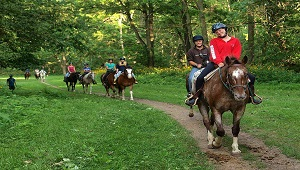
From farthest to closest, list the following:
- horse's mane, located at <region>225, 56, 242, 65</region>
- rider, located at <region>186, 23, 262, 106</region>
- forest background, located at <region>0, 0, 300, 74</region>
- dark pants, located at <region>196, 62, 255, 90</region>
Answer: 1. forest background, located at <region>0, 0, 300, 74</region>
2. dark pants, located at <region>196, 62, 255, 90</region>
3. rider, located at <region>186, 23, 262, 106</region>
4. horse's mane, located at <region>225, 56, 242, 65</region>

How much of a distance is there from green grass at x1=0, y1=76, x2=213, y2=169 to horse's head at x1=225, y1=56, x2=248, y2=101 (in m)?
1.60

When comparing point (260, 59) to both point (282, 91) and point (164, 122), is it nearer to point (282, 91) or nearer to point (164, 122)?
point (282, 91)

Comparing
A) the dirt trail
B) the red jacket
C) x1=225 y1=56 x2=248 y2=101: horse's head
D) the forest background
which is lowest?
the dirt trail

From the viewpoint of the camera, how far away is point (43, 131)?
9.21 m

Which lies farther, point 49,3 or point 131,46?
point 131,46

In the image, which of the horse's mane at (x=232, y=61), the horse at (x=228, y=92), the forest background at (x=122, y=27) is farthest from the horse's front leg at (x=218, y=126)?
the forest background at (x=122, y=27)

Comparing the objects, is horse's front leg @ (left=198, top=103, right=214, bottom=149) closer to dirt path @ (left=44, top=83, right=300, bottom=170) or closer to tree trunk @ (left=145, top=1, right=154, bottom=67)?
dirt path @ (left=44, top=83, right=300, bottom=170)

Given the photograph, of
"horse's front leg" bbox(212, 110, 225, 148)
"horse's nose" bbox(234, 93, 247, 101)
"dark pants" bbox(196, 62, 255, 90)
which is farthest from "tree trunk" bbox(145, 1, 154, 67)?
"horse's nose" bbox(234, 93, 247, 101)

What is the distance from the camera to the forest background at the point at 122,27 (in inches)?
758

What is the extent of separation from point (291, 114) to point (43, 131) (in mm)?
9005

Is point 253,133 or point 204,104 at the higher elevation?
point 204,104

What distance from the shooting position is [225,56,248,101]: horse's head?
7.15m

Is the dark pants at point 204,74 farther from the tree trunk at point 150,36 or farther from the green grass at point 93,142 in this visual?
the tree trunk at point 150,36

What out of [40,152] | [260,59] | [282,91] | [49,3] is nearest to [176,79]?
[260,59]
